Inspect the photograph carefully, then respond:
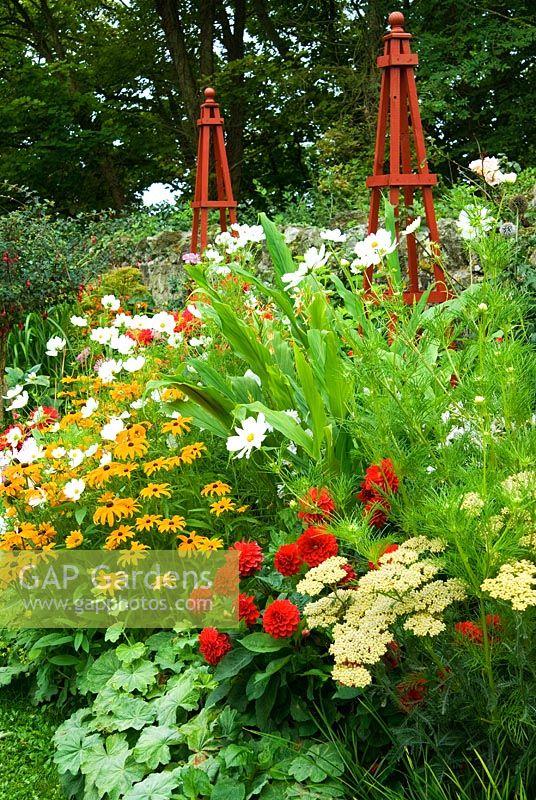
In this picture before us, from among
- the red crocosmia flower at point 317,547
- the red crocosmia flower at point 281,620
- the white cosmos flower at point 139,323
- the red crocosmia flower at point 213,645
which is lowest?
the red crocosmia flower at point 213,645

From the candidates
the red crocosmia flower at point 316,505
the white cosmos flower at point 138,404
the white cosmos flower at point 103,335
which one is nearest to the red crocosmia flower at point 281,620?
the red crocosmia flower at point 316,505

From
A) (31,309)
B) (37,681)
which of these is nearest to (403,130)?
(31,309)

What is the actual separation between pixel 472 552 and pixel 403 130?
3.39 m

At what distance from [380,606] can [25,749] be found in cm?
148

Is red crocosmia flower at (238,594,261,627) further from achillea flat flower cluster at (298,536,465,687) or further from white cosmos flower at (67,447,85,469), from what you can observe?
white cosmos flower at (67,447,85,469)

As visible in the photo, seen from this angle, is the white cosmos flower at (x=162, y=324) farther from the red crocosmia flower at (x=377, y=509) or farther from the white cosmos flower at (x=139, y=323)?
the red crocosmia flower at (x=377, y=509)

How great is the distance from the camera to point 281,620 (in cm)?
202

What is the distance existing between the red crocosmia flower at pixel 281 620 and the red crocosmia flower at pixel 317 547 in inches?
6.0

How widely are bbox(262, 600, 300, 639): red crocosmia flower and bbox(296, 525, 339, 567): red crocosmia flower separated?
6.0 inches

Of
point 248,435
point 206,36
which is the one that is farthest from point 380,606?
point 206,36

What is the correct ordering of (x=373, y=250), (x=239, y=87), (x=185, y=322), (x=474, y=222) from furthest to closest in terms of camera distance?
(x=239, y=87) < (x=185, y=322) < (x=373, y=250) < (x=474, y=222)

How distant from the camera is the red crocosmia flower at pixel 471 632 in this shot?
1.79m

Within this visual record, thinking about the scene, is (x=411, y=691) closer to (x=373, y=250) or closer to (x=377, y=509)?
(x=377, y=509)

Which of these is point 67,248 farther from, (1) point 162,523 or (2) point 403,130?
(1) point 162,523
